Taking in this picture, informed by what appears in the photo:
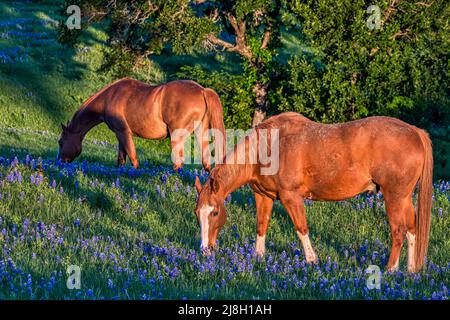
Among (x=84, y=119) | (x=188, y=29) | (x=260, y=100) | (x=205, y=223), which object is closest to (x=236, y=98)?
(x=260, y=100)

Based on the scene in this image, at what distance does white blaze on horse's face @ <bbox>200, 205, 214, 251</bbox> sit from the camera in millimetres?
10797

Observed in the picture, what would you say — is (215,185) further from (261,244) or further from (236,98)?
(236,98)

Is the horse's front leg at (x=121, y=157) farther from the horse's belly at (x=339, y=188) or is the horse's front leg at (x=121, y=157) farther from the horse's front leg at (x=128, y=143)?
the horse's belly at (x=339, y=188)

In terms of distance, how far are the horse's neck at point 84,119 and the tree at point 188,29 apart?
7.73 meters

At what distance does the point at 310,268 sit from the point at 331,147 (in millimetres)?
1933

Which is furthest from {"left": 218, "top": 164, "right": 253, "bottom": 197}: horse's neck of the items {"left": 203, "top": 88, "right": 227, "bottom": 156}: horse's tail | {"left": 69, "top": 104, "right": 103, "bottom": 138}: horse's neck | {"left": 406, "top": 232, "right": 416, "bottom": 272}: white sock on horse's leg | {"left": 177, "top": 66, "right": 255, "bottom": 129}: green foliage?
{"left": 177, "top": 66, "right": 255, "bottom": 129}: green foliage

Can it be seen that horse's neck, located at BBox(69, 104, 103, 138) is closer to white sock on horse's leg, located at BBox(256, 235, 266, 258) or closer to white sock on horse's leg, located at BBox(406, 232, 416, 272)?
white sock on horse's leg, located at BBox(256, 235, 266, 258)

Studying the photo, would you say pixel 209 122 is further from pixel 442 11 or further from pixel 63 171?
pixel 442 11

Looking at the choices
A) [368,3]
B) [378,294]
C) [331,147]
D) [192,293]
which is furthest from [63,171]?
[368,3]

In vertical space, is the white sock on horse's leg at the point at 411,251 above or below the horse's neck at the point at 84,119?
below

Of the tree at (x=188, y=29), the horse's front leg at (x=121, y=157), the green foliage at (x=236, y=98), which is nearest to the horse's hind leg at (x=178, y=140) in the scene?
the horse's front leg at (x=121, y=157)

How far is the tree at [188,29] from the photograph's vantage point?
27.9 metres

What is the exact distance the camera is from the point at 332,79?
28.2m

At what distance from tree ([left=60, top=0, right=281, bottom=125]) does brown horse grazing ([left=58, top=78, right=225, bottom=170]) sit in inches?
309
